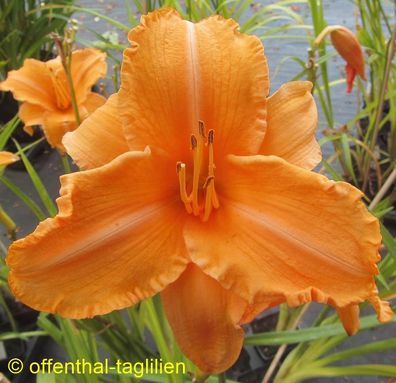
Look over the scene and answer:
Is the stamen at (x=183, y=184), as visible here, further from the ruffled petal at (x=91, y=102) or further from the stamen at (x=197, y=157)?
the ruffled petal at (x=91, y=102)

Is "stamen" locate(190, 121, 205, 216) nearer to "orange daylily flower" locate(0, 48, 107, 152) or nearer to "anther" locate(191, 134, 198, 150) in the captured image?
"anther" locate(191, 134, 198, 150)

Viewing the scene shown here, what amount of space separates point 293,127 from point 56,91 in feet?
1.98

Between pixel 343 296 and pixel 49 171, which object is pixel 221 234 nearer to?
pixel 343 296

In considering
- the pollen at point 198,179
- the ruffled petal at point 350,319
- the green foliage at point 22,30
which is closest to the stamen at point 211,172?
the pollen at point 198,179

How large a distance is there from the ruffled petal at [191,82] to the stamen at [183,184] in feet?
0.15

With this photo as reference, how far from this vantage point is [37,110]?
0.94 meters

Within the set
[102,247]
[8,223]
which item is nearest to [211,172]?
[102,247]

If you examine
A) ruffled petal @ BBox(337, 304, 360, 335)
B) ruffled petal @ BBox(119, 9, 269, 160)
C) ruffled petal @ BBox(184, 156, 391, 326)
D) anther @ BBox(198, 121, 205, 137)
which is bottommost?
ruffled petal @ BBox(337, 304, 360, 335)

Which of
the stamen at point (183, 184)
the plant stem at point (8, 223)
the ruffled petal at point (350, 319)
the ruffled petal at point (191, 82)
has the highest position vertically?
the ruffled petal at point (191, 82)

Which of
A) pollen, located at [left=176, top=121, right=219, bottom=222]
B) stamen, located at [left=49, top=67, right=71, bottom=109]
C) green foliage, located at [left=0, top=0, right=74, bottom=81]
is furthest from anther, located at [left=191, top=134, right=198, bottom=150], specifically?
green foliage, located at [left=0, top=0, right=74, bottom=81]

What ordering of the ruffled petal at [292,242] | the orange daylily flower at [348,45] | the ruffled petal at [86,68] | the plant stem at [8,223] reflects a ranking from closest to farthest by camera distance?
the ruffled petal at [292,242] → the plant stem at [8,223] → the orange daylily flower at [348,45] → the ruffled petal at [86,68]

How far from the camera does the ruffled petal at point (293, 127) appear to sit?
0.44 meters

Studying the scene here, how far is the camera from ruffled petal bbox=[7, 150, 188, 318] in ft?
1.18

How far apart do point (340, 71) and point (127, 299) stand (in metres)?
1.55
